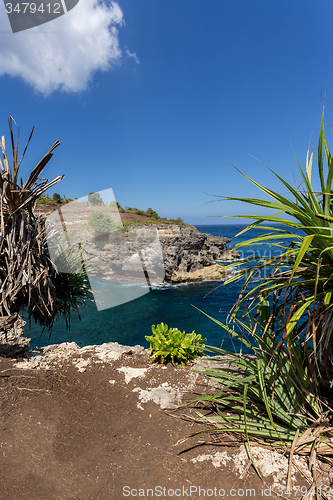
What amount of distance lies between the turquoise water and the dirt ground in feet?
23.3

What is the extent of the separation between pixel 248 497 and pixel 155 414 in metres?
1.42

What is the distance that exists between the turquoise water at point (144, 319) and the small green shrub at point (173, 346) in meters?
5.82

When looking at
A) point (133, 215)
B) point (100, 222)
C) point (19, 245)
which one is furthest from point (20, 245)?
point (133, 215)

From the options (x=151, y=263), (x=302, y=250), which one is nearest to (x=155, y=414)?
(x=302, y=250)

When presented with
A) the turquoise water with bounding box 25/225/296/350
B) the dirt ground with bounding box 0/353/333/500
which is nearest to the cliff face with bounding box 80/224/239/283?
the turquoise water with bounding box 25/225/296/350

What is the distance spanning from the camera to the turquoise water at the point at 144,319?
1388 centimetres

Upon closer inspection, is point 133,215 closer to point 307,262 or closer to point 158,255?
point 158,255

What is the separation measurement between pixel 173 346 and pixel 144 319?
533 inches

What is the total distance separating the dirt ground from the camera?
229 centimetres

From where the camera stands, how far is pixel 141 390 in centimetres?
379

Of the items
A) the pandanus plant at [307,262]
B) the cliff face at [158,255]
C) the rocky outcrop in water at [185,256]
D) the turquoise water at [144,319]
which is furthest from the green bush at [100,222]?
the pandanus plant at [307,262]

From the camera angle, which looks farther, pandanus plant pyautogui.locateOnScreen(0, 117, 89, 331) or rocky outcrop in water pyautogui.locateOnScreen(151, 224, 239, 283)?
rocky outcrop in water pyautogui.locateOnScreen(151, 224, 239, 283)

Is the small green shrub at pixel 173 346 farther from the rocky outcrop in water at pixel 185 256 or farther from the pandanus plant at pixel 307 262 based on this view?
the rocky outcrop in water at pixel 185 256
